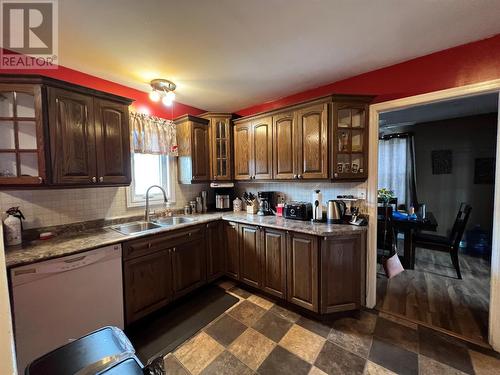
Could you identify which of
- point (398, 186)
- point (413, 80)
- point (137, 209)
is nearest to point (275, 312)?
point (137, 209)

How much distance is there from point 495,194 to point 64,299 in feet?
11.2

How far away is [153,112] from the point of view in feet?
8.91

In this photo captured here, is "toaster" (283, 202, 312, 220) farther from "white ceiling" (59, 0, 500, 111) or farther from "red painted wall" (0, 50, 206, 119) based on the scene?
"red painted wall" (0, 50, 206, 119)

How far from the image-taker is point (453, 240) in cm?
287

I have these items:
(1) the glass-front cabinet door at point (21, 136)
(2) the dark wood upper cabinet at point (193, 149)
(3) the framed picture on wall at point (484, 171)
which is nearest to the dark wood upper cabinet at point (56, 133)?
(1) the glass-front cabinet door at point (21, 136)

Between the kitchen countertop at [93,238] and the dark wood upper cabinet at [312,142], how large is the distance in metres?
0.56

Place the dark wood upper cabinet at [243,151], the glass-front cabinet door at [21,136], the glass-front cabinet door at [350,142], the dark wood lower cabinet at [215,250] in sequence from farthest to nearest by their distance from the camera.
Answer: the dark wood upper cabinet at [243,151] < the dark wood lower cabinet at [215,250] < the glass-front cabinet door at [350,142] < the glass-front cabinet door at [21,136]

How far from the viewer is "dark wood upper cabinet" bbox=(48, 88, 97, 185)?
174 cm

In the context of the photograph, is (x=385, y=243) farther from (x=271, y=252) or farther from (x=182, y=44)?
(x=182, y=44)

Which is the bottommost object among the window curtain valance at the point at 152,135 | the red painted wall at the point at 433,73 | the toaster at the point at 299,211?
the toaster at the point at 299,211

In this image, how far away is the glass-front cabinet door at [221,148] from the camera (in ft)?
9.95

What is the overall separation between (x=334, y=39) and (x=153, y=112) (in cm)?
217

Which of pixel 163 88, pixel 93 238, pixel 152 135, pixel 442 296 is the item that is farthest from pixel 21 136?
pixel 442 296

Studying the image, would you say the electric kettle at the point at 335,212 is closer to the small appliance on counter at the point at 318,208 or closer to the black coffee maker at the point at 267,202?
the small appliance on counter at the point at 318,208
